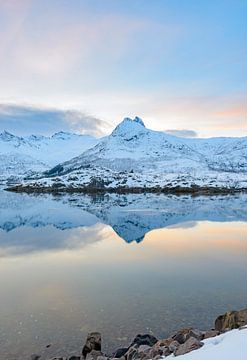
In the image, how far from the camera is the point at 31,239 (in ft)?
130

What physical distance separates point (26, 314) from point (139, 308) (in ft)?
15.8

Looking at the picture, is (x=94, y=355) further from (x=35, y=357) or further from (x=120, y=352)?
(x=35, y=357)

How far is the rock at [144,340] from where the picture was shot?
14267 mm

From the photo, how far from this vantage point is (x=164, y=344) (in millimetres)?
13242

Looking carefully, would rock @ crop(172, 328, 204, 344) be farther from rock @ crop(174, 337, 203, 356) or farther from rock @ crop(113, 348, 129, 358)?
rock @ crop(113, 348, 129, 358)

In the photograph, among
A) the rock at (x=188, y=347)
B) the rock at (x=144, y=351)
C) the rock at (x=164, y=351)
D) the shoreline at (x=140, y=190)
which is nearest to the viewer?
the rock at (x=188, y=347)

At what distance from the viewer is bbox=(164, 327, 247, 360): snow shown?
956cm

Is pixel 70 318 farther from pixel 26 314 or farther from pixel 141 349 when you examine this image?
pixel 141 349

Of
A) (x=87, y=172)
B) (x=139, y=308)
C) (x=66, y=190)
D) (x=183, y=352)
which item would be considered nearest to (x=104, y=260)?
(x=139, y=308)

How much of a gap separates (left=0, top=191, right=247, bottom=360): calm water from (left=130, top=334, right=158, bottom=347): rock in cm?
94

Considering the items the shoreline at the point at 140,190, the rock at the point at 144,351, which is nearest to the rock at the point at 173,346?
the rock at the point at 144,351

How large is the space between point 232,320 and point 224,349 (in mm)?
4625

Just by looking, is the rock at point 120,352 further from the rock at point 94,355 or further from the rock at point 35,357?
the rock at point 35,357

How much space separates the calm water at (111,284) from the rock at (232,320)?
6.01 feet
